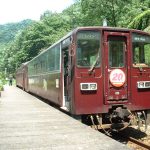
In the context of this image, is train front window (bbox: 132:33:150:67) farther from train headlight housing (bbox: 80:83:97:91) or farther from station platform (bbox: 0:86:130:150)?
station platform (bbox: 0:86:130:150)

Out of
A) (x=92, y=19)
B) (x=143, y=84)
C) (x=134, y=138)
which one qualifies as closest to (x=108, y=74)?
(x=143, y=84)

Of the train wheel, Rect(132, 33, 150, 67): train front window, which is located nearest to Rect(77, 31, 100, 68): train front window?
Rect(132, 33, 150, 67): train front window

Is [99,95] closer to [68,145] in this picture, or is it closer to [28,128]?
[28,128]

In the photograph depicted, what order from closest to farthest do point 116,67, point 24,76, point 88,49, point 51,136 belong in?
point 51,136 < point 88,49 < point 116,67 < point 24,76

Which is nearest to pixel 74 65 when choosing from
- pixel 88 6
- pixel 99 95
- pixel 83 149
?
pixel 99 95

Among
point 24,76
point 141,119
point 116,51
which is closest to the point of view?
point 116,51

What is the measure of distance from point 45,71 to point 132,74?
270 inches

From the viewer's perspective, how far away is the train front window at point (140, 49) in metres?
11.5

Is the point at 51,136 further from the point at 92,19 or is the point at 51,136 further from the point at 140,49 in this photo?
the point at 92,19

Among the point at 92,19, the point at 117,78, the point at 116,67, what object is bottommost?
the point at 117,78

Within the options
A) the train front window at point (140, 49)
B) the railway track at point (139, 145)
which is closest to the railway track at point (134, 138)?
the railway track at point (139, 145)

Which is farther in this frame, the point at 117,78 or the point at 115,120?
the point at 115,120

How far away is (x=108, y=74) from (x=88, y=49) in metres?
0.91

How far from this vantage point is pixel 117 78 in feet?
36.5
